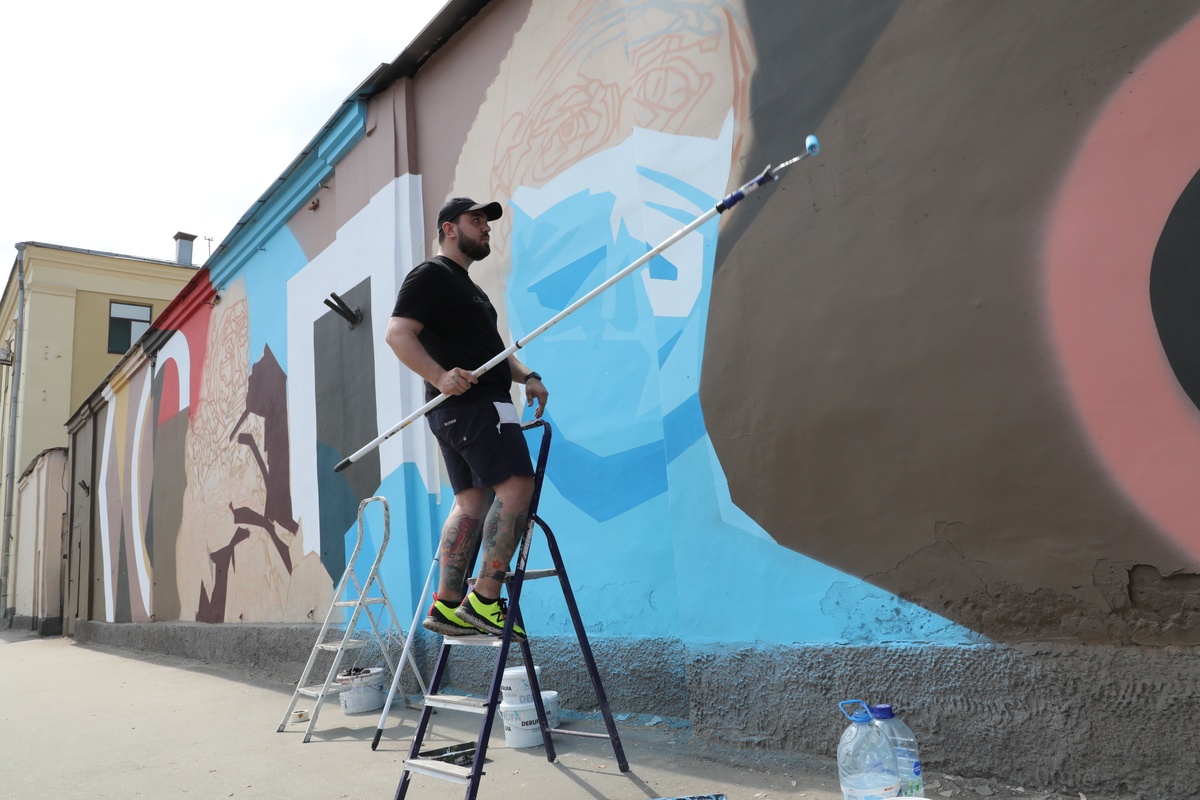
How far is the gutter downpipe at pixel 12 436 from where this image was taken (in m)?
19.2

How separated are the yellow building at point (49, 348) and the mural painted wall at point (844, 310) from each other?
17.6 meters

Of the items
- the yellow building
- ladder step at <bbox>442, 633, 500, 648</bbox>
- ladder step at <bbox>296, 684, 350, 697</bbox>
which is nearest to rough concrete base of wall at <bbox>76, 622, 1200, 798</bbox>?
ladder step at <bbox>442, 633, 500, 648</bbox>

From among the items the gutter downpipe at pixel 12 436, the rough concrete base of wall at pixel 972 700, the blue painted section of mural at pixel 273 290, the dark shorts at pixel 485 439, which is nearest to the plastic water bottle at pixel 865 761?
the rough concrete base of wall at pixel 972 700

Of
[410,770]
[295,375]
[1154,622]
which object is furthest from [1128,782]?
[295,375]

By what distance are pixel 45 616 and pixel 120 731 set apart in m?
14.8

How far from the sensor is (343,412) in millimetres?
6633

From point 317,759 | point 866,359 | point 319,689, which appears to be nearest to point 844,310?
point 866,359

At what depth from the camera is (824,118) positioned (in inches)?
129

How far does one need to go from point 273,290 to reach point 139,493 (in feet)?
20.4

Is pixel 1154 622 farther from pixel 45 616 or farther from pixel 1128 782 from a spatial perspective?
pixel 45 616

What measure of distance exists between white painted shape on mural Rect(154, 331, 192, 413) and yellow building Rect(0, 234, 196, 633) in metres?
9.13

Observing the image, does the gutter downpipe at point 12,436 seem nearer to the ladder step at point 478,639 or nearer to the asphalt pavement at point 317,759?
the asphalt pavement at point 317,759

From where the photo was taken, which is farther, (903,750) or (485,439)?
(485,439)

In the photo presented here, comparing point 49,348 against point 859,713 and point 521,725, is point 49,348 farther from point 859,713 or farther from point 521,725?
point 859,713
